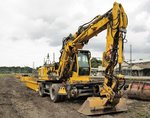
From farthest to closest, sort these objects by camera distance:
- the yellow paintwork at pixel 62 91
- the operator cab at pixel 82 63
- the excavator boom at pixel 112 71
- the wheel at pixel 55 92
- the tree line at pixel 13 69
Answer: the tree line at pixel 13 69, the operator cab at pixel 82 63, the wheel at pixel 55 92, the yellow paintwork at pixel 62 91, the excavator boom at pixel 112 71

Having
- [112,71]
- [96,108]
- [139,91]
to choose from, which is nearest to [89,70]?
[139,91]

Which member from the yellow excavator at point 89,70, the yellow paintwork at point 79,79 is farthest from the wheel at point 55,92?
the yellow paintwork at point 79,79

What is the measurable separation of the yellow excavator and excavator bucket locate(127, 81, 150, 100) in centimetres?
247

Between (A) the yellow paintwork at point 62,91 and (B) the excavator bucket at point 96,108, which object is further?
(A) the yellow paintwork at point 62,91

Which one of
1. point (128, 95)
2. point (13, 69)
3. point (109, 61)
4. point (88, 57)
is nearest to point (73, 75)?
point (88, 57)

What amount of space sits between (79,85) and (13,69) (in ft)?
282

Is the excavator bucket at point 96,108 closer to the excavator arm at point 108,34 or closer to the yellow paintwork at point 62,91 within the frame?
the excavator arm at point 108,34

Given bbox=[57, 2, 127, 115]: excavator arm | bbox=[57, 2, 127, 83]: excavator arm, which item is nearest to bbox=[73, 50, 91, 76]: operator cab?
bbox=[57, 2, 127, 83]: excavator arm

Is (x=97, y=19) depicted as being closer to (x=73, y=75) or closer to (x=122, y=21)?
(x=122, y=21)

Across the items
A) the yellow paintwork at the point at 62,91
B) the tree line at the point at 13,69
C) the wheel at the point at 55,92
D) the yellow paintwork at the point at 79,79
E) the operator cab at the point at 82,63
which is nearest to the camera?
the yellow paintwork at the point at 62,91

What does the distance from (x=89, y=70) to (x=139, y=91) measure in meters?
2.85

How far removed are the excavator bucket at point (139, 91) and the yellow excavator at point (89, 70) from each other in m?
2.47

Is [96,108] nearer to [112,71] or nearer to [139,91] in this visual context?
[112,71]

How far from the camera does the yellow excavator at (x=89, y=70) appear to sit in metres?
11.0
